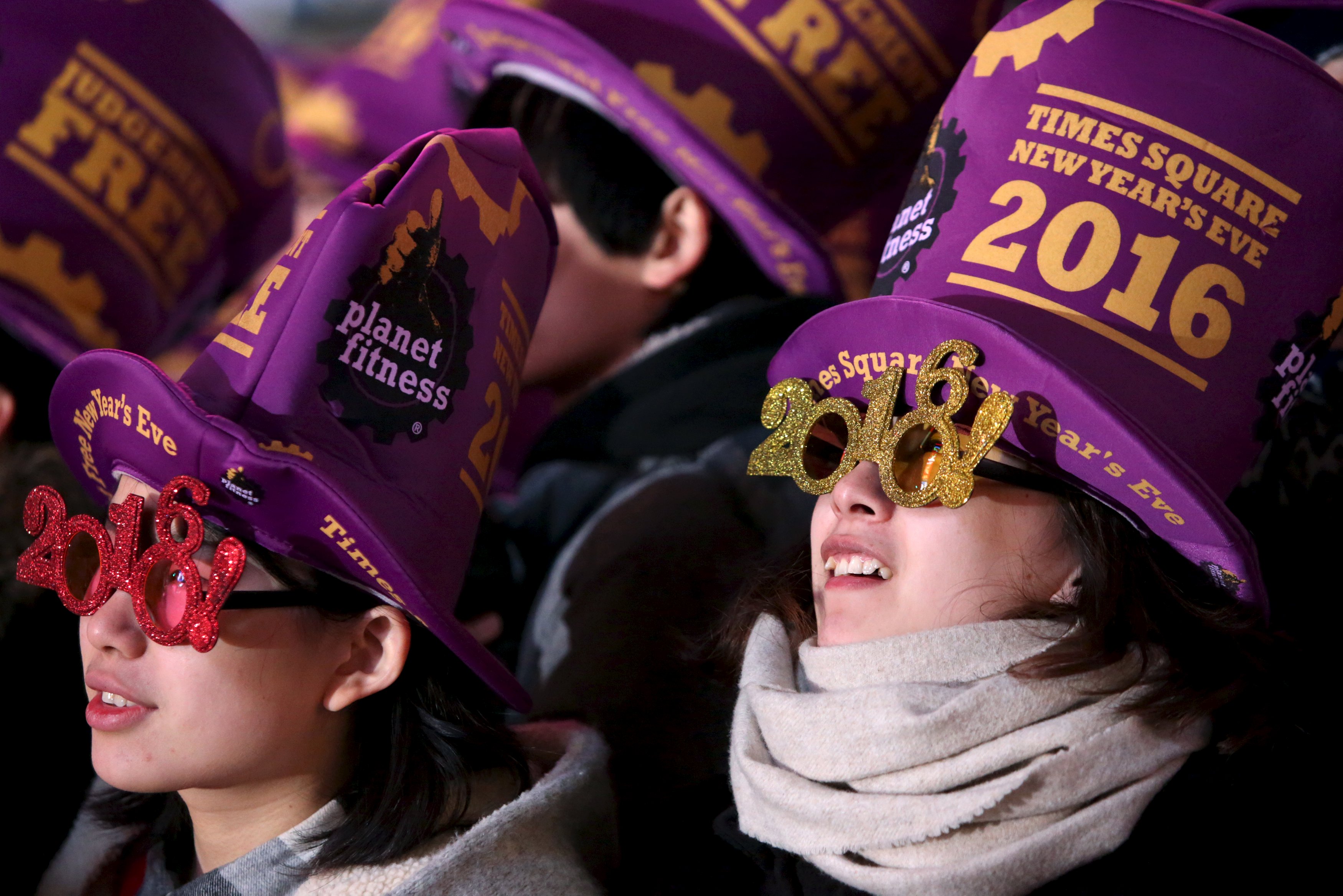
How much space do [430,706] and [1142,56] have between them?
1.17 m

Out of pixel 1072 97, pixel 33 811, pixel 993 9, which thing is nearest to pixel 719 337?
pixel 993 9

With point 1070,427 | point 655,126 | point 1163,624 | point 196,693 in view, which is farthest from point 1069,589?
point 655,126

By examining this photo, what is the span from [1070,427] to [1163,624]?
0.28 meters

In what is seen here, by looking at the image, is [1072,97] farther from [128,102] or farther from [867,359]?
[128,102]

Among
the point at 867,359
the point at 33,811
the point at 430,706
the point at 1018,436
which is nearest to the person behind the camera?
the point at 1018,436

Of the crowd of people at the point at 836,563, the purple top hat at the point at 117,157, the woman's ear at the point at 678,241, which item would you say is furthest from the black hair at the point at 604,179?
the crowd of people at the point at 836,563

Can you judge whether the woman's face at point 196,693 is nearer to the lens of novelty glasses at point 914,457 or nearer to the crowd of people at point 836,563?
the crowd of people at point 836,563

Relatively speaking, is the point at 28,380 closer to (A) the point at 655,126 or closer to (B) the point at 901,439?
(A) the point at 655,126

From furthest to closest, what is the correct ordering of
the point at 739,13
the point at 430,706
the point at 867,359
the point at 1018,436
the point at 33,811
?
1. the point at 739,13
2. the point at 33,811
3. the point at 430,706
4. the point at 867,359
5. the point at 1018,436

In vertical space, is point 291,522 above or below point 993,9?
below

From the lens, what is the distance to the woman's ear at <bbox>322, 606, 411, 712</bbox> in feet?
5.50

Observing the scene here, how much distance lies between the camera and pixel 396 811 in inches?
65.9

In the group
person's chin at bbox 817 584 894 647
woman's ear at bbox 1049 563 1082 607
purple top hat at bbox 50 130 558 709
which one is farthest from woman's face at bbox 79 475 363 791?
woman's ear at bbox 1049 563 1082 607

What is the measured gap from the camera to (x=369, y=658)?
171 centimetres
